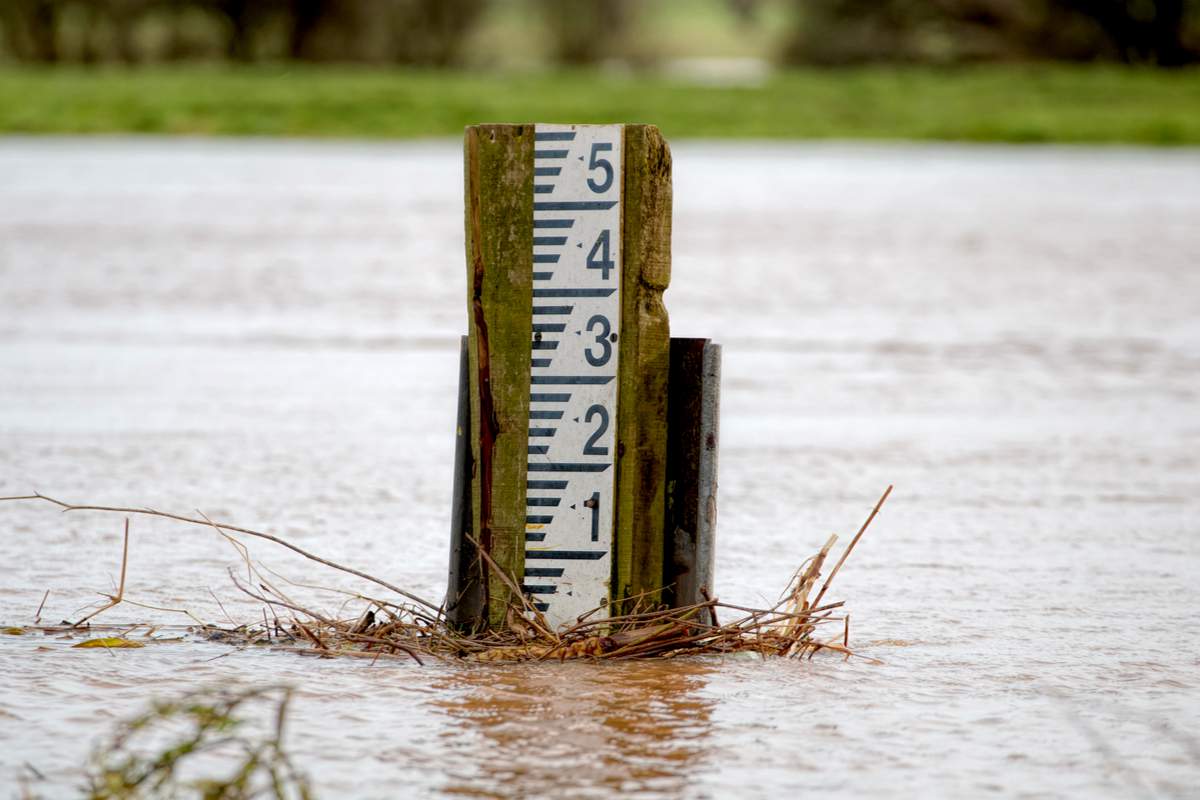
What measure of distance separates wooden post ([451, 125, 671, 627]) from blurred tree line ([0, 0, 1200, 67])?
38401 millimetres

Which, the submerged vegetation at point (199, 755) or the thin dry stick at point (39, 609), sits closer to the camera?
the submerged vegetation at point (199, 755)

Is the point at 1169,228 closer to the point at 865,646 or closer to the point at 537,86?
the point at 865,646

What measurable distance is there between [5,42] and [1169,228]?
33.0 m

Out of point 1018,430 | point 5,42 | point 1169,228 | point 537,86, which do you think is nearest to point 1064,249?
point 1169,228

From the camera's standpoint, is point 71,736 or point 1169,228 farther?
point 1169,228

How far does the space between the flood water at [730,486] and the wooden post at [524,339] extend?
0.32m

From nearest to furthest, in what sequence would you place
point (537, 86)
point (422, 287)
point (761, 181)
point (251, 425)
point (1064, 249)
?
point (251, 425), point (422, 287), point (1064, 249), point (761, 181), point (537, 86)

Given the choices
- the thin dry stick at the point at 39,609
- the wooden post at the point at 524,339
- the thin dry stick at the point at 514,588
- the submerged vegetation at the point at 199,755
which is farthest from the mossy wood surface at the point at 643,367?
the thin dry stick at the point at 39,609

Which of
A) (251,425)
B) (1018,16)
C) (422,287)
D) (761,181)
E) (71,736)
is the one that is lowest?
(71,736)

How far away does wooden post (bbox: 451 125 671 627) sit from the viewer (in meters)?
4.09

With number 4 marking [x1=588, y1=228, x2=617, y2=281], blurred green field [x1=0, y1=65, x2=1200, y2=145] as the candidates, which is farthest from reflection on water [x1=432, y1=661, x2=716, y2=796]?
blurred green field [x1=0, y1=65, x2=1200, y2=145]

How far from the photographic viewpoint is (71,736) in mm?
3486

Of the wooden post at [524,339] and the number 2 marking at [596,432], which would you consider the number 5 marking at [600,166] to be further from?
the number 2 marking at [596,432]

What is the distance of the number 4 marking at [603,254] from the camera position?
13.4ft
